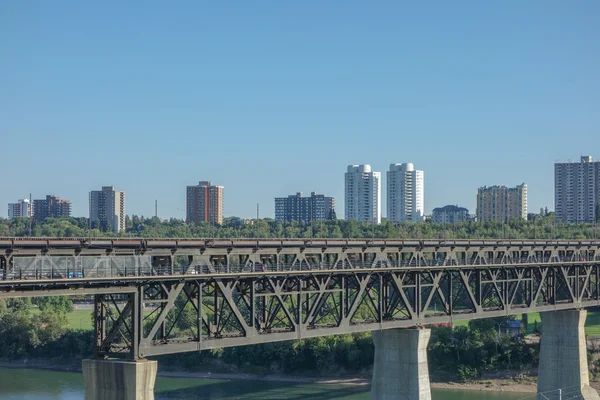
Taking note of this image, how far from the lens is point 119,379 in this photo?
46062 millimetres

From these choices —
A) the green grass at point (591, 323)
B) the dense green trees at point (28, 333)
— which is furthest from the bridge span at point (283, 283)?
the dense green trees at point (28, 333)

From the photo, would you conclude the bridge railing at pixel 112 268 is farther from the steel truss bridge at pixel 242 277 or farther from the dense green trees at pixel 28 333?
the dense green trees at pixel 28 333

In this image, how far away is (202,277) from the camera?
4975 cm

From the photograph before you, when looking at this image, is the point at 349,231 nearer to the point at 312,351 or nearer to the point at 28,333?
the point at 312,351

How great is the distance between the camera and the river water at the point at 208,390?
308 feet

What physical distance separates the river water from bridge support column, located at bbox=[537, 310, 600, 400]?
1333 cm

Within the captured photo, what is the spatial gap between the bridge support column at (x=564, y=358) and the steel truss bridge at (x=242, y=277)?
10.2ft

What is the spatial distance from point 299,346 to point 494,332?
837 inches

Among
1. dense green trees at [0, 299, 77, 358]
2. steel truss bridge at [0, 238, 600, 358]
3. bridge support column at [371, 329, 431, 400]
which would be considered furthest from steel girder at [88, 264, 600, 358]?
dense green trees at [0, 299, 77, 358]

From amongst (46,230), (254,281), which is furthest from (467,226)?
(254,281)

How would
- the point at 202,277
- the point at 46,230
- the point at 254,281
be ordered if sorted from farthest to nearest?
the point at 46,230 < the point at 254,281 < the point at 202,277

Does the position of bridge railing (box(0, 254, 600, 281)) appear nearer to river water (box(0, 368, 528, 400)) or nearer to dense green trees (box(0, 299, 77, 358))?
river water (box(0, 368, 528, 400))

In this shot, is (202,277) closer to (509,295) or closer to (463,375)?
(509,295)

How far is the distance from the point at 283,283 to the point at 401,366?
14.4m
